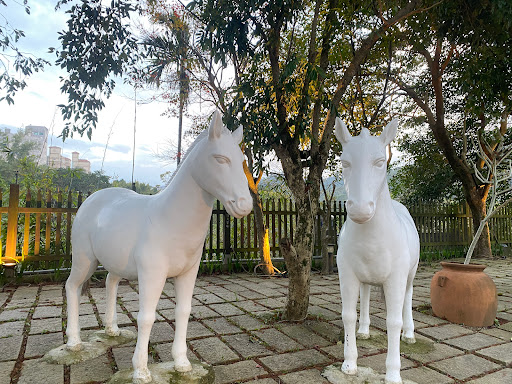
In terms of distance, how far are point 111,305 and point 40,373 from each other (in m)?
0.75

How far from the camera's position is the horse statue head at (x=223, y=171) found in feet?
6.19

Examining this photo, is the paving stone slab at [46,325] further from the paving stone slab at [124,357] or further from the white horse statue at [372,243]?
the white horse statue at [372,243]

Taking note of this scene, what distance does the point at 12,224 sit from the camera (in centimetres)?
557

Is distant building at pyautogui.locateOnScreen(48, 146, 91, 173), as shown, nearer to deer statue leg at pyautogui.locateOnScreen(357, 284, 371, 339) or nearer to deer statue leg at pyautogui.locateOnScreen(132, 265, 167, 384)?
deer statue leg at pyautogui.locateOnScreen(132, 265, 167, 384)

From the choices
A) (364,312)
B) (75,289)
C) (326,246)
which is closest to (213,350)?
(75,289)

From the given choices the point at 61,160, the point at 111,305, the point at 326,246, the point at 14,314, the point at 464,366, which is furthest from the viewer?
the point at 61,160

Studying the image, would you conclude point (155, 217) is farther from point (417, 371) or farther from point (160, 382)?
point (417, 371)

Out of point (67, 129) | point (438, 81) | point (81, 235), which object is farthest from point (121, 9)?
point (438, 81)

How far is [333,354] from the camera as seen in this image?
9.04 ft

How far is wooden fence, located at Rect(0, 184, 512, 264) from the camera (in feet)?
18.6

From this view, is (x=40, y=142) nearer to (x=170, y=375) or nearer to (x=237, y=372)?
(x=170, y=375)

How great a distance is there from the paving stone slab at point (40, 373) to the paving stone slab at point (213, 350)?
3.35ft

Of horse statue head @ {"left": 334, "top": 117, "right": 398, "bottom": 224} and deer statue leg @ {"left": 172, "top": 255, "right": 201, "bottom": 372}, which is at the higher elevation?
horse statue head @ {"left": 334, "top": 117, "right": 398, "bottom": 224}

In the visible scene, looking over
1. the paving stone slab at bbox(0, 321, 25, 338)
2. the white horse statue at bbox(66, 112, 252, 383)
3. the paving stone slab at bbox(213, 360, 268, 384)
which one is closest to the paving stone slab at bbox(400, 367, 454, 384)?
the paving stone slab at bbox(213, 360, 268, 384)
